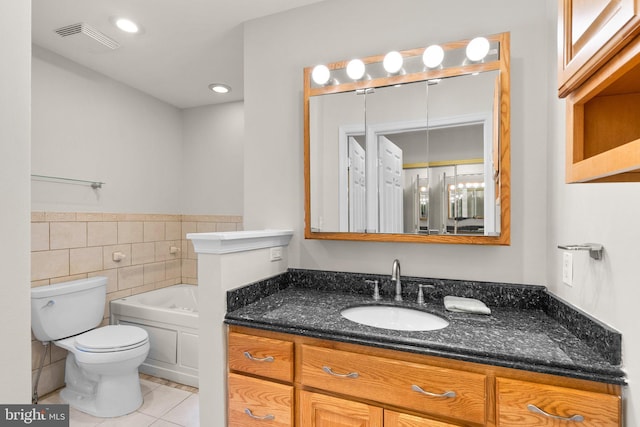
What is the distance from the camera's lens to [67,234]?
99.3 inches

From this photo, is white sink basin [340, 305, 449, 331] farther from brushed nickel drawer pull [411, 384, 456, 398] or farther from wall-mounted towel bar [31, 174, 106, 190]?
wall-mounted towel bar [31, 174, 106, 190]

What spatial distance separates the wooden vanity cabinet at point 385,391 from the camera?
1.00 metres

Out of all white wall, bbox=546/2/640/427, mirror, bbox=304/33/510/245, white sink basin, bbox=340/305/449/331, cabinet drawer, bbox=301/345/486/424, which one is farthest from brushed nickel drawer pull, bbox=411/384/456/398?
mirror, bbox=304/33/510/245

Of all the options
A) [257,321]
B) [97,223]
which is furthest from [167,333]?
[257,321]

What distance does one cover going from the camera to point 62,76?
2.54m

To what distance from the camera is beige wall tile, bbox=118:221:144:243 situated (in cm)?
295

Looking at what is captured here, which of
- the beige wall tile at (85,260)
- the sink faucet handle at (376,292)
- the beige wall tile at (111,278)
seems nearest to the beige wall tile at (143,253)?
the beige wall tile at (111,278)

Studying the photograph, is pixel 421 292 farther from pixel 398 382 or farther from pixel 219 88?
pixel 219 88

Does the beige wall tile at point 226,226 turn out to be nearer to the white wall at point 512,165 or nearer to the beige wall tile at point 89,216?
the beige wall tile at point 89,216

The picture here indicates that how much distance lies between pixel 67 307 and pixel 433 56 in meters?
2.84

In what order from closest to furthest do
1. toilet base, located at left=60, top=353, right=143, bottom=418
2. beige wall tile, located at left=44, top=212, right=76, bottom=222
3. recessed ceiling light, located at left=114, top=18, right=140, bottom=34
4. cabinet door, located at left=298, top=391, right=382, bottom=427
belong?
cabinet door, located at left=298, top=391, right=382, bottom=427, recessed ceiling light, located at left=114, top=18, right=140, bottom=34, toilet base, located at left=60, top=353, right=143, bottom=418, beige wall tile, located at left=44, top=212, right=76, bottom=222

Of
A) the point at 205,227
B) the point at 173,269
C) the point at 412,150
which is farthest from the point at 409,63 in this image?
the point at 173,269

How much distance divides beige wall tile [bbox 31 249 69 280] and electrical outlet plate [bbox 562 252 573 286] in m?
3.07

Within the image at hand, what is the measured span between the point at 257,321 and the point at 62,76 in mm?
2536
